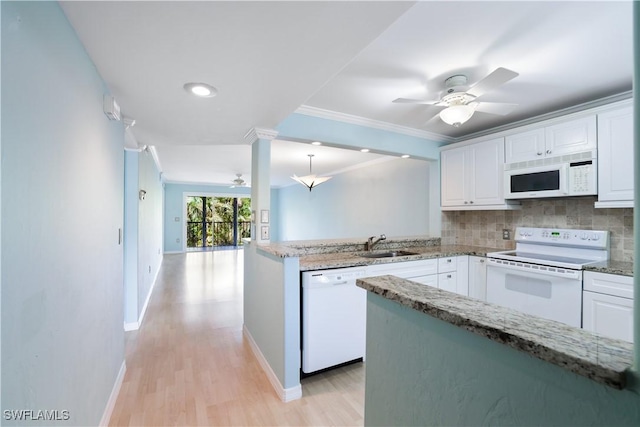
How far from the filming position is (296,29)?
1.19m

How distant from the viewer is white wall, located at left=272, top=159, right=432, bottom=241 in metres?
4.36

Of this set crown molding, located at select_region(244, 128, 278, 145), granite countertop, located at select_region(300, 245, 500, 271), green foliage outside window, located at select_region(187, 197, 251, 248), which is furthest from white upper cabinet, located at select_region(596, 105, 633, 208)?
green foliage outside window, located at select_region(187, 197, 251, 248)

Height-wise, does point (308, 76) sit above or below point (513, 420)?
above

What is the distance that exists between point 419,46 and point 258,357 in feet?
9.18

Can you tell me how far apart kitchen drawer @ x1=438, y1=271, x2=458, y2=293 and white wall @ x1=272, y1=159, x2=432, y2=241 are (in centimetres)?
85

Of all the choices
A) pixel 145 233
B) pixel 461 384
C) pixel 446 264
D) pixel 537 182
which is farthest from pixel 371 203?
pixel 461 384

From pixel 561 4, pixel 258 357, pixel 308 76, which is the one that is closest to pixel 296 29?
pixel 308 76

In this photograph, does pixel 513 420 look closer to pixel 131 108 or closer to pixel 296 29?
pixel 296 29

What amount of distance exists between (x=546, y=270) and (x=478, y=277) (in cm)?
65

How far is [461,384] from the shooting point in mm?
718

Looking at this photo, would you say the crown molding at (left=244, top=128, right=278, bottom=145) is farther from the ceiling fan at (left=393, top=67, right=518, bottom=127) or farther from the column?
the ceiling fan at (left=393, top=67, right=518, bottom=127)

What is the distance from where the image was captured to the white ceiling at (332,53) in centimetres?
114

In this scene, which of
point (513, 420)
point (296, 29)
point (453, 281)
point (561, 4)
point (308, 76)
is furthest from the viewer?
point (453, 281)

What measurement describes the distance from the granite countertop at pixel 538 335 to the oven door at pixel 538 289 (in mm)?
2174
